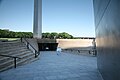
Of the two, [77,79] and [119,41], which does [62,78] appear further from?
[119,41]

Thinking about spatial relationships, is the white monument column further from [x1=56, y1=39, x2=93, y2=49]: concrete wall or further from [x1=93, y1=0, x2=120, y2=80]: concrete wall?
[x1=93, y1=0, x2=120, y2=80]: concrete wall

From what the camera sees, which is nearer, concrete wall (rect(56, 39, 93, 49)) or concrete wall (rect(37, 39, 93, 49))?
concrete wall (rect(37, 39, 93, 49))

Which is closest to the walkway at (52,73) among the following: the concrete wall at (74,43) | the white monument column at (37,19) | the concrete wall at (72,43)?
the concrete wall at (72,43)

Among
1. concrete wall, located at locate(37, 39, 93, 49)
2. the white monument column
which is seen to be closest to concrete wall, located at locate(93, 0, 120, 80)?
concrete wall, located at locate(37, 39, 93, 49)

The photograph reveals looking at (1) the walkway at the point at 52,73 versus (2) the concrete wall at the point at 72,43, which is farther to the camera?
(2) the concrete wall at the point at 72,43

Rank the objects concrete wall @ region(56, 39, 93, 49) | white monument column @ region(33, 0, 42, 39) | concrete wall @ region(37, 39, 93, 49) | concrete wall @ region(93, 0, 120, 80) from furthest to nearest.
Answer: concrete wall @ region(56, 39, 93, 49) < concrete wall @ region(37, 39, 93, 49) < white monument column @ region(33, 0, 42, 39) < concrete wall @ region(93, 0, 120, 80)

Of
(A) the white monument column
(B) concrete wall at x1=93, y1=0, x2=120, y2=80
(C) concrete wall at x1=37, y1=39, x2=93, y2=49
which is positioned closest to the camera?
(B) concrete wall at x1=93, y1=0, x2=120, y2=80

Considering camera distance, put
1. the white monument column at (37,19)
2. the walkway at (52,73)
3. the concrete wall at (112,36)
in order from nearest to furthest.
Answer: the concrete wall at (112,36) → the walkway at (52,73) → the white monument column at (37,19)

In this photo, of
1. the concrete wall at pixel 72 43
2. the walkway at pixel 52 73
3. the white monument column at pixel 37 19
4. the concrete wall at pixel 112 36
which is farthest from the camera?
the concrete wall at pixel 72 43

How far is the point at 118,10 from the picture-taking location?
3385mm

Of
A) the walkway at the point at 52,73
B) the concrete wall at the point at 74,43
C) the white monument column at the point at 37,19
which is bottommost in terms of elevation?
the walkway at the point at 52,73

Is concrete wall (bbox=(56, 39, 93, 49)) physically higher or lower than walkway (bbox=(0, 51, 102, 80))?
higher

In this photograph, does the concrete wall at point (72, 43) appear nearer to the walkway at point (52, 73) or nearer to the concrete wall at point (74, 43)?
the concrete wall at point (74, 43)

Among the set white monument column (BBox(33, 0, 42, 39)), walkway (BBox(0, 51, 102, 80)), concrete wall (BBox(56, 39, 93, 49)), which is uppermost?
white monument column (BBox(33, 0, 42, 39))
